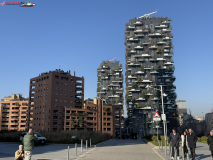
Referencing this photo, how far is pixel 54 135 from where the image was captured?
32781 mm

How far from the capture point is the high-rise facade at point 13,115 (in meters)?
127

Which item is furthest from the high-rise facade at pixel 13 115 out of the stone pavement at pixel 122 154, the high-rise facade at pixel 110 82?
the stone pavement at pixel 122 154

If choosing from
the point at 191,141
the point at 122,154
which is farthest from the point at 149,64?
the point at 191,141

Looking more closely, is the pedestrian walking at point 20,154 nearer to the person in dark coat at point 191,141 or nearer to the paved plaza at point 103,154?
the paved plaza at point 103,154

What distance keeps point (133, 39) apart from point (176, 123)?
1726 inches

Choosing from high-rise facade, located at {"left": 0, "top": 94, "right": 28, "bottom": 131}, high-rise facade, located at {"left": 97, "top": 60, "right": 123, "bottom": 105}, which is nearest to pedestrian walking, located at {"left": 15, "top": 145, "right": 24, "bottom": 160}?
high-rise facade, located at {"left": 0, "top": 94, "right": 28, "bottom": 131}

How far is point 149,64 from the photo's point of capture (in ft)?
365

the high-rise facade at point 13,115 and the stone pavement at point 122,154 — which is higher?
the high-rise facade at point 13,115

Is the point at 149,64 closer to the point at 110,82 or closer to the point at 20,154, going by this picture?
the point at 110,82

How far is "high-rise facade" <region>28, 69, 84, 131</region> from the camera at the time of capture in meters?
105

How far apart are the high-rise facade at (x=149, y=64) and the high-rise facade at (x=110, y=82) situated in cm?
3556

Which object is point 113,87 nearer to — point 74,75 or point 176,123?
point 74,75

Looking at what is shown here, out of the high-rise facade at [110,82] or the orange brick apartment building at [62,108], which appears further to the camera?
the high-rise facade at [110,82]

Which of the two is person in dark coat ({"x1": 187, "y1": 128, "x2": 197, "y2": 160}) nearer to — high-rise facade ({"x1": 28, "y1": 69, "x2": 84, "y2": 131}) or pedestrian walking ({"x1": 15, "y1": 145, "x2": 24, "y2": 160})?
pedestrian walking ({"x1": 15, "y1": 145, "x2": 24, "y2": 160})
